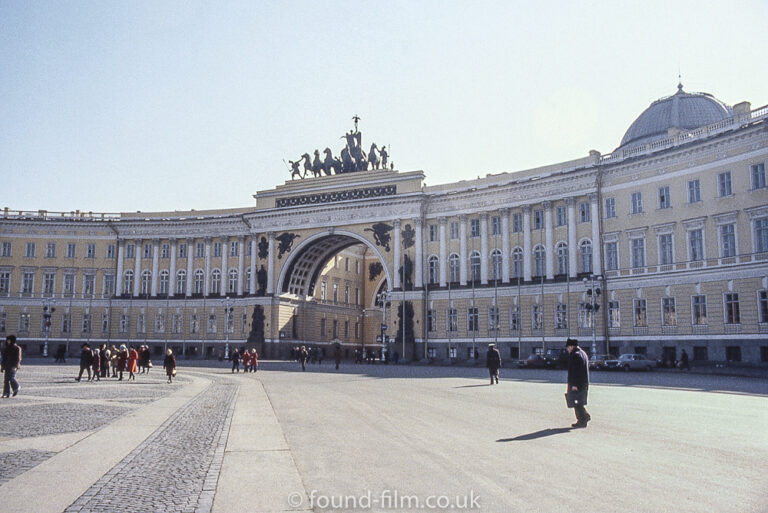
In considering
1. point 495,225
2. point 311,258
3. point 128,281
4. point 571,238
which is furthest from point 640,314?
point 128,281

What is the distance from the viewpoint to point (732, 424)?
47.9 feet

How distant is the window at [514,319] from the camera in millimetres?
58484

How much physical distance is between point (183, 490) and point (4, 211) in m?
82.4

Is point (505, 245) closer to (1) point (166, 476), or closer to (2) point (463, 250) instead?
(2) point (463, 250)

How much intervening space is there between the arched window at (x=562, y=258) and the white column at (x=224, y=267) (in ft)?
122

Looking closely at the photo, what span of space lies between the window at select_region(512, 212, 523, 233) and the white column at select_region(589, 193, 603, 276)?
6.91m

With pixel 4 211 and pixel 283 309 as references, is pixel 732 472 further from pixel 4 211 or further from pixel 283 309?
pixel 4 211

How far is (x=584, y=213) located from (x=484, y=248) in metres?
9.74

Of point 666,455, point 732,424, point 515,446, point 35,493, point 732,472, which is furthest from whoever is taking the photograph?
point 732,424

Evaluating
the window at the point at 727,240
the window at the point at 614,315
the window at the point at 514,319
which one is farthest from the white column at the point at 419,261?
the window at the point at 727,240

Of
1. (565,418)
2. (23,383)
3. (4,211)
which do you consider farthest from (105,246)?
(565,418)

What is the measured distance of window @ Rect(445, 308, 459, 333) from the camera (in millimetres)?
62156


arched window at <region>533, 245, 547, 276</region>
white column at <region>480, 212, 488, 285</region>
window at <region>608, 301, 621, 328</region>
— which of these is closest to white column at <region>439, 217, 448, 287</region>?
white column at <region>480, 212, 488, 285</region>

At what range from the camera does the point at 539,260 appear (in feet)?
193
